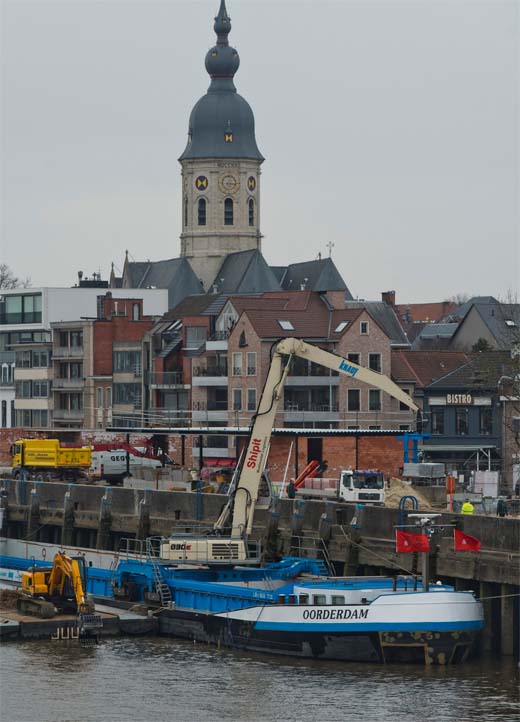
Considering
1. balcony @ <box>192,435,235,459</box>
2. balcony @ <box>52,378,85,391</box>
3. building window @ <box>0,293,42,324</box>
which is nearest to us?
balcony @ <box>192,435,235,459</box>

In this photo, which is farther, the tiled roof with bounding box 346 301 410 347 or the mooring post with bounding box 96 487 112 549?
the tiled roof with bounding box 346 301 410 347

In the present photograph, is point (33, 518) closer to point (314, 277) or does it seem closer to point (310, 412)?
point (310, 412)

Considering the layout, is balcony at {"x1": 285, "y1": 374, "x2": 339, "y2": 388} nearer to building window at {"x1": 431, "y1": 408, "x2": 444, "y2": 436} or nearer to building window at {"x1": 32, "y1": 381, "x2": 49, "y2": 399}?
building window at {"x1": 431, "y1": 408, "x2": 444, "y2": 436}

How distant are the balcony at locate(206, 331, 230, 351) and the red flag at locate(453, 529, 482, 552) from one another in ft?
216

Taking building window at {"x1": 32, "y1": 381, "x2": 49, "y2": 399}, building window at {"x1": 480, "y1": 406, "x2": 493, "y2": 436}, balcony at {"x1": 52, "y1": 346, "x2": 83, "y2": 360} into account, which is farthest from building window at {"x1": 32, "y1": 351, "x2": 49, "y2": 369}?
building window at {"x1": 480, "y1": 406, "x2": 493, "y2": 436}

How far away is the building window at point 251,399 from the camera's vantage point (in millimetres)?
118188

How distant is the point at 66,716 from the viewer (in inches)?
1917

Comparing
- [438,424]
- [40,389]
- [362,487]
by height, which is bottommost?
[362,487]

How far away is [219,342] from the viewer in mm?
121938

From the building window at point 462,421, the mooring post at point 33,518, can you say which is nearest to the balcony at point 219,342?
the building window at point 462,421

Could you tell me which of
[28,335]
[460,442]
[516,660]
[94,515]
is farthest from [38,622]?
[28,335]

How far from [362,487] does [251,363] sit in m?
43.9

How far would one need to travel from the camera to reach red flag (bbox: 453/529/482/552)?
184 ft

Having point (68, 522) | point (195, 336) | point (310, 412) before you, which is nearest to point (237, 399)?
point (310, 412)
